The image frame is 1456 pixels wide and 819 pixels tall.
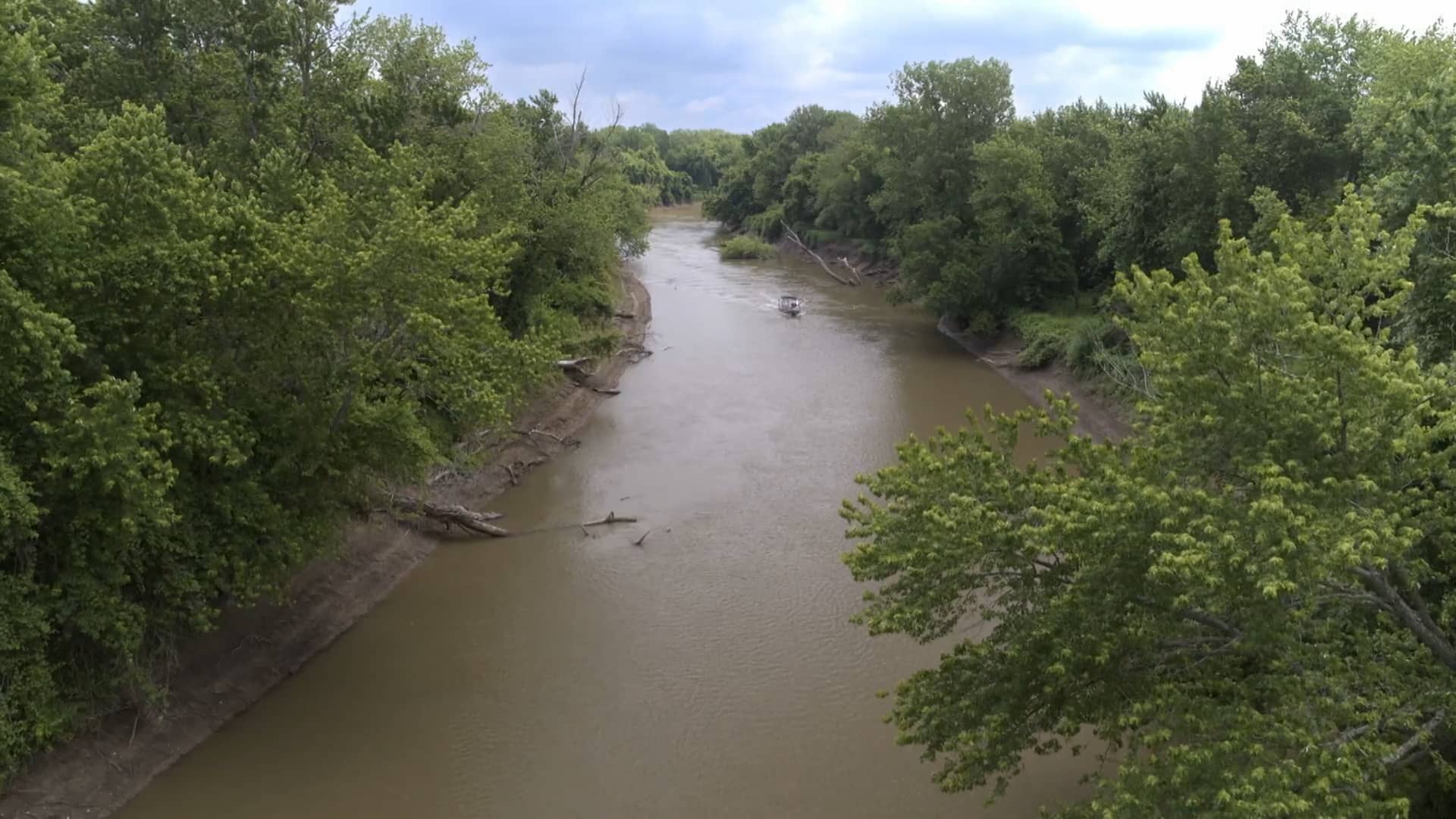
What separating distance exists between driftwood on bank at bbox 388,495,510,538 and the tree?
43.5 ft

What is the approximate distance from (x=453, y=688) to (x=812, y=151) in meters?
66.3

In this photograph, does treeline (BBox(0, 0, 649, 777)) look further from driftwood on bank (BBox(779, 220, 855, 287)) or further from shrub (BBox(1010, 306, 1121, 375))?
driftwood on bank (BBox(779, 220, 855, 287))

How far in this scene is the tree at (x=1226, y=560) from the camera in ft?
24.8

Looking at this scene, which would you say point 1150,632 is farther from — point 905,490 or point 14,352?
point 14,352

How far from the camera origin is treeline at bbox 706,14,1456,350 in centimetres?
1948

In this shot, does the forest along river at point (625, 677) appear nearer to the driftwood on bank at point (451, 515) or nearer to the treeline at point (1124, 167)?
the driftwood on bank at point (451, 515)

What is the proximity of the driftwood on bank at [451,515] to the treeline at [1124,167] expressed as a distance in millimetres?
18064

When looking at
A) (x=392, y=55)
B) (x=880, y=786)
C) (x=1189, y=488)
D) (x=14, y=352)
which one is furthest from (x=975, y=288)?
(x=14, y=352)

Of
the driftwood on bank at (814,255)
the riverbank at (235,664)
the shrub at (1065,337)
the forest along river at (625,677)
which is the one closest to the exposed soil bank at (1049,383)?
the shrub at (1065,337)

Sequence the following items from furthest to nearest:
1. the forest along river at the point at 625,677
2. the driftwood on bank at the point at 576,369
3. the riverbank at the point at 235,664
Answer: the driftwood on bank at the point at 576,369 < the forest along river at the point at 625,677 < the riverbank at the point at 235,664

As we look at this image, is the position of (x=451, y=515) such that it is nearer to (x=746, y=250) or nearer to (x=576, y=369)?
(x=576, y=369)

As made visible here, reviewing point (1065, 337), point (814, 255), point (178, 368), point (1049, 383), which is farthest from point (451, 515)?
point (814, 255)

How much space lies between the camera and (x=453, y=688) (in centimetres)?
1546

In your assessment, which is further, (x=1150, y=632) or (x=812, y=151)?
(x=812, y=151)
